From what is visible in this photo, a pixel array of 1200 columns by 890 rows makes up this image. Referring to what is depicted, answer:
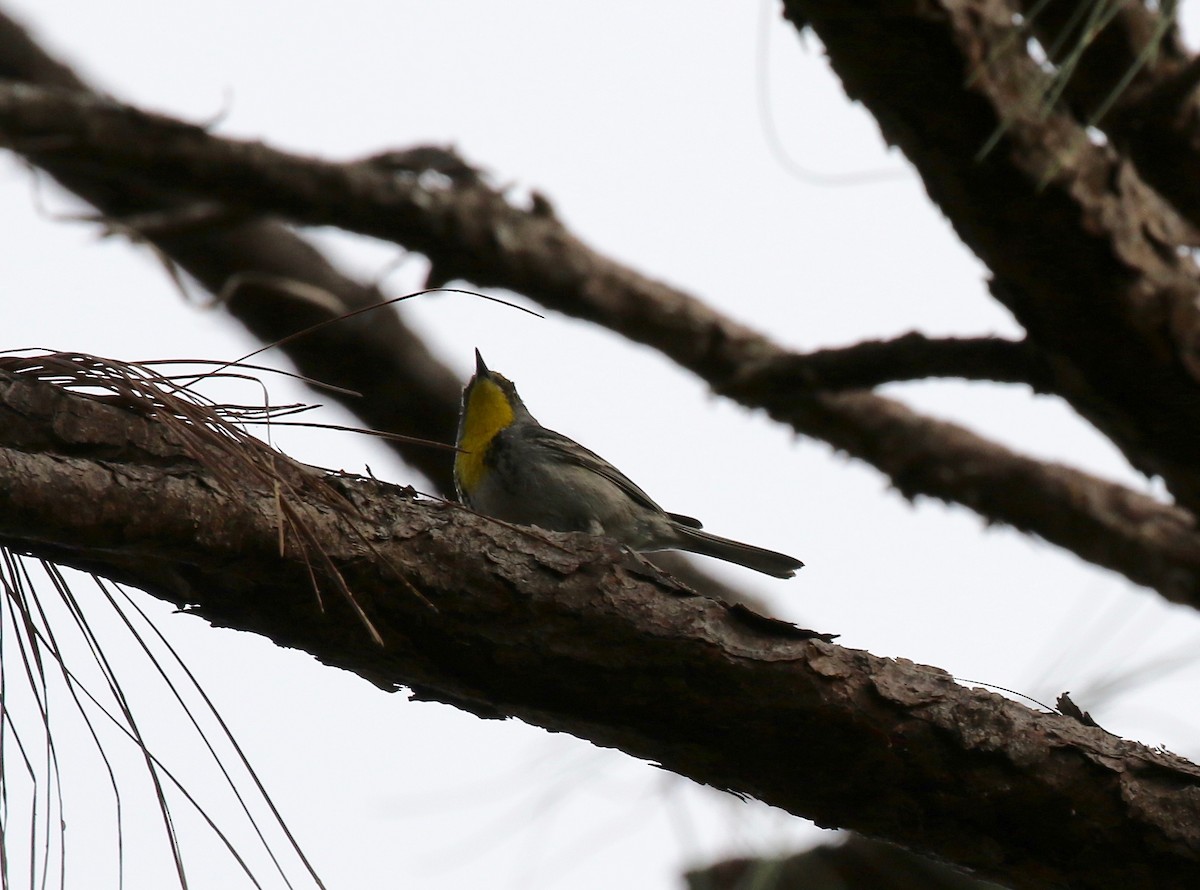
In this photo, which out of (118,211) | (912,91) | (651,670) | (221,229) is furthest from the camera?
(118,211)

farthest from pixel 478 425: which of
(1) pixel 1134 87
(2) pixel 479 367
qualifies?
(1) pixel 1134 87

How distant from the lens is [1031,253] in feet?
14.1

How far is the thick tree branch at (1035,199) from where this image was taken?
4.02m

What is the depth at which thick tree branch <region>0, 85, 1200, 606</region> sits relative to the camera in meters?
5.71

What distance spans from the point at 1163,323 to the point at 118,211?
5.97 m

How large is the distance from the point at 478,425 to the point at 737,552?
1421mm

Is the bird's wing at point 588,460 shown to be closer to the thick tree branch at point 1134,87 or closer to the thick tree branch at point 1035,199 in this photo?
the thick tree branch at point 1035,199

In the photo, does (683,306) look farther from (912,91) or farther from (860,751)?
(860,751)

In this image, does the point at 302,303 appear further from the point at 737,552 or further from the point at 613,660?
the point at 613,660

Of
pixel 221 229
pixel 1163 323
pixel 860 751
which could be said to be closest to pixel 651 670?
pixel 860 751

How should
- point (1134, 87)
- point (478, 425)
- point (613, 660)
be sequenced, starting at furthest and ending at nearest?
1. point (478, 425)
2. point (1134, 87)
3. point (613, 660)

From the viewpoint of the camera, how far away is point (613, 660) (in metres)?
2.80

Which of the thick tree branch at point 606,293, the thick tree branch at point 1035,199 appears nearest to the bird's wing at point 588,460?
the thick tree branch at point 606,293

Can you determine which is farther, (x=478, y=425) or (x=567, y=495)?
(x=478, y=425)
